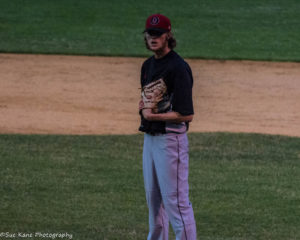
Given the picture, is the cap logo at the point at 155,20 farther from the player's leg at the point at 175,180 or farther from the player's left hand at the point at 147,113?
the player's leg at the point at 175,180

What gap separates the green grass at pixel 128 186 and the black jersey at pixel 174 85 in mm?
1612

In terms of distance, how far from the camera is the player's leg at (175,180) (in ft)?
18.7

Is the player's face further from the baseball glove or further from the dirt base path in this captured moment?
the dirt base path

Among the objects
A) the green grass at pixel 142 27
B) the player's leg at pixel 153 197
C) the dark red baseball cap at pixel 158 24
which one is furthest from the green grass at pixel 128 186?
the green grass at pixel 142 27

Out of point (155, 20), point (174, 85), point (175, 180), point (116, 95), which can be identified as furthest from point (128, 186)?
point (116, 95)

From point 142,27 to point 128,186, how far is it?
1430cm

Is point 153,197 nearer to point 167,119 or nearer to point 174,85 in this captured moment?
point 167,119

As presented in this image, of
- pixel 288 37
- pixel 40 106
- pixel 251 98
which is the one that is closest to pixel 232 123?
pixel 251 98

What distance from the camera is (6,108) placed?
14.0 metres

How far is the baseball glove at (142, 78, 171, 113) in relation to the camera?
223 inches

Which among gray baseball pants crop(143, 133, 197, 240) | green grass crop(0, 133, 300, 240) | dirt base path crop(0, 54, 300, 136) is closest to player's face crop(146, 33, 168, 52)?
gray baseball pants crop(143, 133, 197, 240)

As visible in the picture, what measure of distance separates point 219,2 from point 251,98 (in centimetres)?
1227

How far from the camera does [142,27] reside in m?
22.7

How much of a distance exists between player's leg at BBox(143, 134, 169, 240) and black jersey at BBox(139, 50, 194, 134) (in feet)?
0.45
